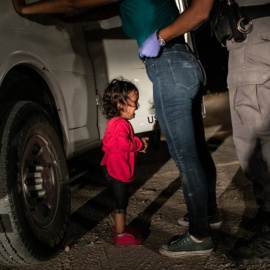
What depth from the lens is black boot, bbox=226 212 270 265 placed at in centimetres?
209

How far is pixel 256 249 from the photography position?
2105mm

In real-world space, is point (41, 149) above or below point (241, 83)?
below

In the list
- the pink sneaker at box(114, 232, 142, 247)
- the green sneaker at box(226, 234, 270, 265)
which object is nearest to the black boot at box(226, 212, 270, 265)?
the green sneaker at box(226, 234, 270, 265)

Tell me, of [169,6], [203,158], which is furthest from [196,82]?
[203,158]

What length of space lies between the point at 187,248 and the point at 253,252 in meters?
0.38

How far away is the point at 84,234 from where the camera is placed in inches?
108

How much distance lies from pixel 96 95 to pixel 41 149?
0.96 meters

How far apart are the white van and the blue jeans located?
0.83m

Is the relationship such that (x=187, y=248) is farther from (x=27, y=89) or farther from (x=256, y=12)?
(x=27, y=89)

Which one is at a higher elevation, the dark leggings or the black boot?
the dark leggings

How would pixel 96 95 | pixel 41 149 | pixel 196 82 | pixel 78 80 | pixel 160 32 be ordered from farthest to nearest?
pixel 96 95 → pixel 78 80 → pixel 41 149 → pixel 196 82 → pixel 160 32

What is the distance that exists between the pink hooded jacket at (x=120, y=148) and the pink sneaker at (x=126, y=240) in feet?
1.21

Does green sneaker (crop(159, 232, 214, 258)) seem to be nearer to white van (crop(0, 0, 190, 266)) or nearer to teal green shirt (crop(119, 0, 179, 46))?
white van (crop(0, 0, 190, 266))

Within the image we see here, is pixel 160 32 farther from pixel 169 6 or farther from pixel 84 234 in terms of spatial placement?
pixel 84 234
